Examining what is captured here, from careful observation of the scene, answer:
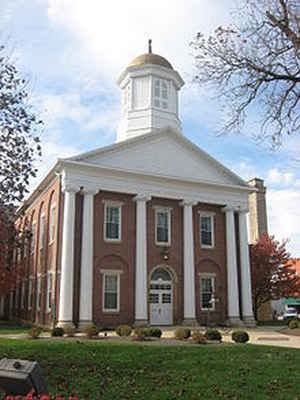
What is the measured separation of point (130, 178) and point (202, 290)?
8.55 metres

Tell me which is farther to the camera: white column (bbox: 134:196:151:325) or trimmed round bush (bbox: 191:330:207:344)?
white column (bbox: 134:196:151:325)

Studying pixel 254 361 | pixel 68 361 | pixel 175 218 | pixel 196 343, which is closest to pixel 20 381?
pixel 68 361

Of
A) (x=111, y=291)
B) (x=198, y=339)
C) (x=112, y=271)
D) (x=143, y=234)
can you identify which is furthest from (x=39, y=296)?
(x=198, y=339)

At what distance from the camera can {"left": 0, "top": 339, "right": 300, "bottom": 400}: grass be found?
10.4 m

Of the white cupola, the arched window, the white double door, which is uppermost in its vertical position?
the white cupola

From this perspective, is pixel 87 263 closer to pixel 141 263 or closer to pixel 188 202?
pixel 141 263

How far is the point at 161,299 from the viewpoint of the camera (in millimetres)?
29266

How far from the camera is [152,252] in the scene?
29203 mm

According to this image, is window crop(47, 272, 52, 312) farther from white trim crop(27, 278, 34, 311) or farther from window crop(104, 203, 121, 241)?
white trim crop(27, 278, 34, 311)

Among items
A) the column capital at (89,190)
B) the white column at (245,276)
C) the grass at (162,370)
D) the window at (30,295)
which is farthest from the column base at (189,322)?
the grass at (162,370)

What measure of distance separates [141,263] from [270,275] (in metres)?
14.0

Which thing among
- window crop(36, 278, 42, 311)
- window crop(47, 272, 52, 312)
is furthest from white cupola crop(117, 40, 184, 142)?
window crop(36, 278, 42, 311)

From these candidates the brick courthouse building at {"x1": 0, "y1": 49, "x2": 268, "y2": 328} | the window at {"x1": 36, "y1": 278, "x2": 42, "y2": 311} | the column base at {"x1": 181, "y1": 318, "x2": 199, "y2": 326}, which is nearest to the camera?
the brick courthouse building at {"x1": 0, "y1": 49, "x2": 268, "y2": 328}

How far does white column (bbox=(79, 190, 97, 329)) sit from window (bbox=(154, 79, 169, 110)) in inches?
418
